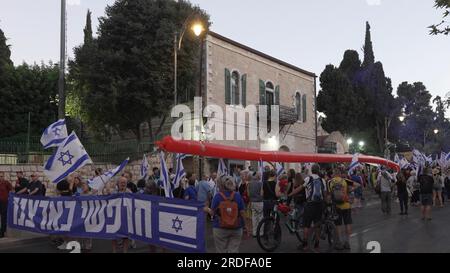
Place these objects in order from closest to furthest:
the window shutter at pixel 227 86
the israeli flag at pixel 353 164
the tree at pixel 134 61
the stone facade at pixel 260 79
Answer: the israeli flag at pixel 353 164, the tree at pixel 134 61, the stone facade at pixel 260 79, the window shutter at pixel 227 86

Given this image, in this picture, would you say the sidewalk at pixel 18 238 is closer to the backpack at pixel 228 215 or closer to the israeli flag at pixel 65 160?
the israeli flag at pixel 65 160

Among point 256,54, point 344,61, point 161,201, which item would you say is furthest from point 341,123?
point 161,201

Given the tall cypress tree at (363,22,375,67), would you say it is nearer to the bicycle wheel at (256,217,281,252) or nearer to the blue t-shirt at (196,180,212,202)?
the blue t-shirt at (196,180,212,202)

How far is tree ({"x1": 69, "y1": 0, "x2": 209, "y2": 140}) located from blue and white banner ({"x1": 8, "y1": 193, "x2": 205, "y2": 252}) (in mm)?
13640

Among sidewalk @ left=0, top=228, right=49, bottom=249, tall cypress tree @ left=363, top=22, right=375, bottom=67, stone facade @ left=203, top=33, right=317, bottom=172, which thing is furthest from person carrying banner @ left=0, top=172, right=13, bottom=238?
tall cypress tree @ left=363, top=22, right=375, bottom=67

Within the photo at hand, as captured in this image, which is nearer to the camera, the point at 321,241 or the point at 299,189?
the point at 299,189

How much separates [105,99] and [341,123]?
28294 mm

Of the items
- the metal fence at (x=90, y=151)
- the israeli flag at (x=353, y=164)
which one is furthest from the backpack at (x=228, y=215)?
the israeli flag at (x=353, y=164)

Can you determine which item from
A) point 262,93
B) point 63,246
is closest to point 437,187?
point 262,93

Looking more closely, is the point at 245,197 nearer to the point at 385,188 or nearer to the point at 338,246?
the point at 338,246

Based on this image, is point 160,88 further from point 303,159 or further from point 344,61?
point 344,61

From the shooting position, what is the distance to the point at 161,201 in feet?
26.2

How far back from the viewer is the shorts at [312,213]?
31.8 feet

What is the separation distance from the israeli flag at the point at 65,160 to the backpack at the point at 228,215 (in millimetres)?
4629
